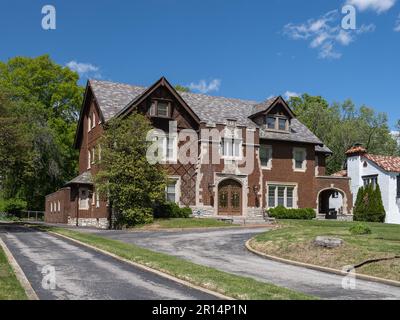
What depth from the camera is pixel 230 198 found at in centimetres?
3878

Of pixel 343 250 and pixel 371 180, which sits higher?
pixel 371 180

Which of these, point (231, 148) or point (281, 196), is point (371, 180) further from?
point (231, 148)

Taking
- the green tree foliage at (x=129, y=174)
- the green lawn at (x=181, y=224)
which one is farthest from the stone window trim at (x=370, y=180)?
the green tree foliage at (x=129, y=174)

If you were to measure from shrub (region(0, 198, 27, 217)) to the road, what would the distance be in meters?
41.3

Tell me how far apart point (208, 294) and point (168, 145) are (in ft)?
89.5

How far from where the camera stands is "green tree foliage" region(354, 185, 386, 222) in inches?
1588

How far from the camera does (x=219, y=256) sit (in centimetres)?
1814

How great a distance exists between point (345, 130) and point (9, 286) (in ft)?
187

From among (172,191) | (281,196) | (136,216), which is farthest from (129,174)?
(281,196)

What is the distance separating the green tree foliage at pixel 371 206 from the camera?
4034cm

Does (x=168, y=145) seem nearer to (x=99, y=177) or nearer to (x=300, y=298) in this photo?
(x=99, y=177)

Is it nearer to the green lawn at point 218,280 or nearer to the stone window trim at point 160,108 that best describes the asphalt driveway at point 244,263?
the green lawn at point 218,280

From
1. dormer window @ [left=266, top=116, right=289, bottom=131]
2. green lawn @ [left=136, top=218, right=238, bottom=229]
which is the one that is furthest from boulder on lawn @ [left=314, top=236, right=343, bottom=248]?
dormer window @ [left=266, top=116, right=289, bottom=131]

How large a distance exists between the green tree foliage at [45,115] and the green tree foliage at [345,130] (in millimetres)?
29712
